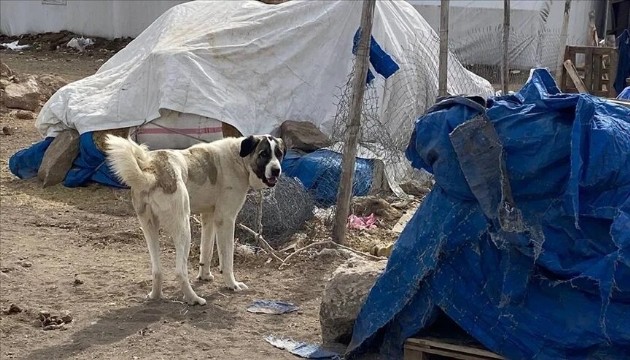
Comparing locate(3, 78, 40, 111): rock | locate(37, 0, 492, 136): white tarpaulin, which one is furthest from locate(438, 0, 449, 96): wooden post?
locate(3, 78, 40, 111): rock

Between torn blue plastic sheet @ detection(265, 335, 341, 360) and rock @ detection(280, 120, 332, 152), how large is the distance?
426cm

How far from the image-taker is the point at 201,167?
6.50 m

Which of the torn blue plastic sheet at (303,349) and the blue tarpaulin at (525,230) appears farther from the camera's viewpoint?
the torn blue plastic sheet at (303,349)

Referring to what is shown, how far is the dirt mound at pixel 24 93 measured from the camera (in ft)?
45.3

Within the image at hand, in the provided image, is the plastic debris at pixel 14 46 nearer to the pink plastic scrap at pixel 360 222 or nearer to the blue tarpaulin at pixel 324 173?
the blue tarpaulin at pixel 324 173

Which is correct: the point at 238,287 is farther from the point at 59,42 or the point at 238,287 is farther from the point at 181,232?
the point at 59,42

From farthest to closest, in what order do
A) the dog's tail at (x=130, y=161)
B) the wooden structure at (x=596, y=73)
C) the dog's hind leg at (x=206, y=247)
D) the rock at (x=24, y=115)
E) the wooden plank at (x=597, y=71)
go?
the rock at (x=24, y=115)
the wooden plank at (x=597, y=71)
the wooden structure at (x=596, y=73)
the dog's hind leg at (x=206, y=247)
the dog's tail at (x=130, y=161)

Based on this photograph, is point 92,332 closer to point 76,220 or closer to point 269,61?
point 76,220

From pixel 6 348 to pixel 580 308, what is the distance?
3.04 meters

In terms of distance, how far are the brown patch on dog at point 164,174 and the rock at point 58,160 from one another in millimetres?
4051

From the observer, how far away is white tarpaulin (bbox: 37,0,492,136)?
9992mm

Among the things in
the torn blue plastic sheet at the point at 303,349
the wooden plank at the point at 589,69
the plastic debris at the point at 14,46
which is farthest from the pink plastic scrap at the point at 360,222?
the plastic debris at the point at 14,46

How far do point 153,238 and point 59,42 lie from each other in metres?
19.1

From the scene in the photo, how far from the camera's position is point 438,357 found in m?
4.88
